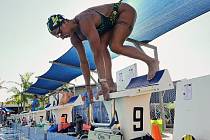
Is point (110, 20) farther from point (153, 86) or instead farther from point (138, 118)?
point (138, 118)

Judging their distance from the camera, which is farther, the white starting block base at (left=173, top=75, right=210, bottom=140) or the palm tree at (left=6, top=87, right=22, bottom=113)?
the palm tree at (left=6, top=87, right=22, bottom=113)

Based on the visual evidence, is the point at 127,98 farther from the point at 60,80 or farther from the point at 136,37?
the point at 60,80

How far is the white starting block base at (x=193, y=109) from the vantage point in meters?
1.85

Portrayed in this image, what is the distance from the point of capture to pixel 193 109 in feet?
6.46

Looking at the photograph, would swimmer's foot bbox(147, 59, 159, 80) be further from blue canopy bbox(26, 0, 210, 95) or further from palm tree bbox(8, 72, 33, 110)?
palm tree bbox(8, 72, 33, 110)

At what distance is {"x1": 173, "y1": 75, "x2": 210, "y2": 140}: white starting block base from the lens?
1.85 metres

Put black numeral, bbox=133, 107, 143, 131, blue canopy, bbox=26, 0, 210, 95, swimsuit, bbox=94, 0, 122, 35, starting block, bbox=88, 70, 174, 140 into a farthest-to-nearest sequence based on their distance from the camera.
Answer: blue canopy, bbox=26, 0, 210, 95 < swimsuit, bbox=94, 0, 122, 35 < black numeral, bbox=133, 107, 143, 131 < starting block, bbox=88, 70, 174, 140

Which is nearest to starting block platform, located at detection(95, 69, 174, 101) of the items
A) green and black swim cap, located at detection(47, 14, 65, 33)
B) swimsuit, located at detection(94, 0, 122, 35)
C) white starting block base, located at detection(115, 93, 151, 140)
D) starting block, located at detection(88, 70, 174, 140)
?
starting block, located at detection(88, 70, 174, 140)

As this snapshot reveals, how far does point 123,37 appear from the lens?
2754mm

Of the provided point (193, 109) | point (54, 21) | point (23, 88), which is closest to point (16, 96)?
point (23, 88)

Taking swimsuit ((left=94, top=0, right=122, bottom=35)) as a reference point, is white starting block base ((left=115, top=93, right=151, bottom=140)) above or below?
below

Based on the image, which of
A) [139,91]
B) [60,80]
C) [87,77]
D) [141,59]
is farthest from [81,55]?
[60,80]

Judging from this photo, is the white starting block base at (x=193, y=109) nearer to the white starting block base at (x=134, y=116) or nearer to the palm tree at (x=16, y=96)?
the white starting block base at (x=134, y=116)

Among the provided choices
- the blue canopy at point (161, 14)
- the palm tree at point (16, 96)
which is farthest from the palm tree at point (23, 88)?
the blue canopy at point (161, 14)
